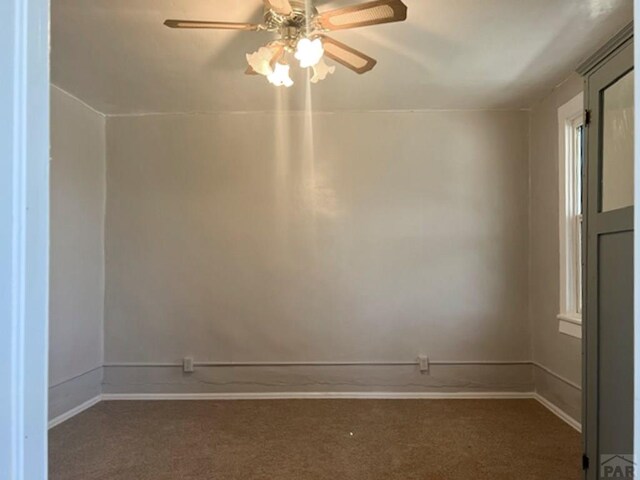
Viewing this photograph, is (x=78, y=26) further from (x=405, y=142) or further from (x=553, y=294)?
(x=553, y=294)

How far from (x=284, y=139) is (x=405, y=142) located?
102cm

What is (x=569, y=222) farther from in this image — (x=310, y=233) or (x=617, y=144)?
(x=310, y=233)

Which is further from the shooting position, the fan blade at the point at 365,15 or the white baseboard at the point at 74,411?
the white baseboard at the point at 74,411

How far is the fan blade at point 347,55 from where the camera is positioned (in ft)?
7.08

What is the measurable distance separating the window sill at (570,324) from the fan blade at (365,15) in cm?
233

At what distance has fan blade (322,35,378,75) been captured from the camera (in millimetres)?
2158

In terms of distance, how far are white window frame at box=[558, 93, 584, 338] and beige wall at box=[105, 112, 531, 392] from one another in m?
0.52

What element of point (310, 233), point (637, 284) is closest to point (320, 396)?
point (310, 233)

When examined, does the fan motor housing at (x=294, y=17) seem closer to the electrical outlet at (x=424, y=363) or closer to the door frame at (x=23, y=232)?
the door frame at (x=23, y=232)

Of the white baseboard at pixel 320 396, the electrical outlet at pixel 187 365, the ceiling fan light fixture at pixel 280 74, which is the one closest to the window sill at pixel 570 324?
the white baseboard at pixel 320 396

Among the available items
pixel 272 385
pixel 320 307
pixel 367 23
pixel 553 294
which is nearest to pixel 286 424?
pixel 272 385

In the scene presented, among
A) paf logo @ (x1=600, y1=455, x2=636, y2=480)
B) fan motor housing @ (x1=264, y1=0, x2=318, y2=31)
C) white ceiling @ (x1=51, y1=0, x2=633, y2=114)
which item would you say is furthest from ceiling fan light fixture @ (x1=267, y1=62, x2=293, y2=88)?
paf logo @ (x1=600, y1=455, x2=636, y2=480)

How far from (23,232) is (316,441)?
2.61m

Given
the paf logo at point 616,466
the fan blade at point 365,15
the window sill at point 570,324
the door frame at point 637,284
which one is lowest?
the paf logo at point 616,466
